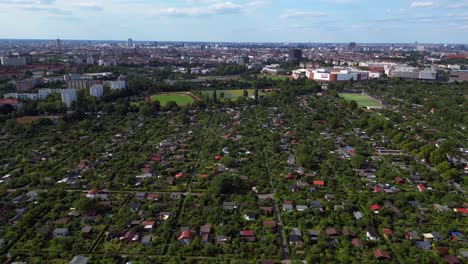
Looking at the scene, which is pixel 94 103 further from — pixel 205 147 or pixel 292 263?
pixel 292 263

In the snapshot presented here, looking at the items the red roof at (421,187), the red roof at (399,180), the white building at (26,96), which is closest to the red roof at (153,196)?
the red roof at (399,180)

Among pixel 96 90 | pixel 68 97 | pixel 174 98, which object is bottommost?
pixel 174 98

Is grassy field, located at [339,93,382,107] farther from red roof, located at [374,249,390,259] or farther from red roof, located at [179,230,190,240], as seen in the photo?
red roof, located at [179,230,190,240]

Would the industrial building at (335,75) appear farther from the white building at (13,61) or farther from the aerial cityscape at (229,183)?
the white building at (13,61)

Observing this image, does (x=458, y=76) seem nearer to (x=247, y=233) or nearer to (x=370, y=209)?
(x=370, y=209)

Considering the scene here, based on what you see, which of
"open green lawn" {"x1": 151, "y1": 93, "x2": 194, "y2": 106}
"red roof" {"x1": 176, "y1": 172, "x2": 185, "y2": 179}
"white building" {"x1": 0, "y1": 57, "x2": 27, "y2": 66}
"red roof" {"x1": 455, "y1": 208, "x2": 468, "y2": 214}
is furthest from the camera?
"white building" {"x1": 0, "y1": 57, "x2": 27, "y2": 66}

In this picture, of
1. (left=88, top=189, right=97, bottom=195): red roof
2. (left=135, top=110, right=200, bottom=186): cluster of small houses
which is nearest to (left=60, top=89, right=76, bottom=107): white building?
(left=135, top=110, right=200, bottom=186): cluster of small houses

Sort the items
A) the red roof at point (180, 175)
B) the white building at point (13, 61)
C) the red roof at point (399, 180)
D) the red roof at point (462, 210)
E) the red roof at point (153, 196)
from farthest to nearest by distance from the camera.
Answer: the white building at point (13, 61)
the red roof at point (180, 175)
the red roof at point (399, 180)
the red roof at point (153, 196)
the red roof at point (462, 210)

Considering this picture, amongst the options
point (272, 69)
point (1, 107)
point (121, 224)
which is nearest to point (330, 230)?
point (121, 224)

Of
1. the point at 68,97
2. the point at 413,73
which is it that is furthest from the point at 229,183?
the point at 413,73

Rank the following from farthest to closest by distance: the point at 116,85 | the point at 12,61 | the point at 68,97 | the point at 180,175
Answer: the point at 12,61 → the point at 116,85 → the point at 68,97 → the point at 180,175

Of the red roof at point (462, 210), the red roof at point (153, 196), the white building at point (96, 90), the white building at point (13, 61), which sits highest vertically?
the white building at point (13, 61)

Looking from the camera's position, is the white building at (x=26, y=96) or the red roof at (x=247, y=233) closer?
the red roof at (x=247, y=233)
